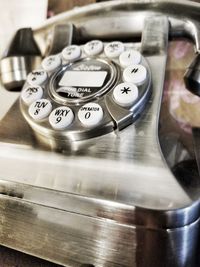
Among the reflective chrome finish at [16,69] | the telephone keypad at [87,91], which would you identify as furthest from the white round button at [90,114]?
the reflective chrome finish at [16,69]

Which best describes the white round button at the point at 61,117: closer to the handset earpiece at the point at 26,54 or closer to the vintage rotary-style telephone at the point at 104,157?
the vintage rotary-style telephone at the point at 104,157

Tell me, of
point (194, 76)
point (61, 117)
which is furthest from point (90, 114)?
point (194, 76)

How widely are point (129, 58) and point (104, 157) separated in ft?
0.50

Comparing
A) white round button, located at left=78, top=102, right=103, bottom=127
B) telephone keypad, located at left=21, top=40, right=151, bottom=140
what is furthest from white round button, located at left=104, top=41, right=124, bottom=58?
white round button, located at left=78, top=102, right=103, bottom=127

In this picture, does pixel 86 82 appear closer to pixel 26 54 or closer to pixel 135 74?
pixel 135 74

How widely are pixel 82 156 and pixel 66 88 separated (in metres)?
0.12

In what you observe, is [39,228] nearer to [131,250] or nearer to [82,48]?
[131,250]

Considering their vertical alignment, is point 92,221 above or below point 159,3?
below

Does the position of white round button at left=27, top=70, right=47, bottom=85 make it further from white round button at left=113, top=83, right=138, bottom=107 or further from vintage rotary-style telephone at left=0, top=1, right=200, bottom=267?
white round button at left=113, top=83, right=138, bottom=107

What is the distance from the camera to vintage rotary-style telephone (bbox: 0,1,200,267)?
340 mm

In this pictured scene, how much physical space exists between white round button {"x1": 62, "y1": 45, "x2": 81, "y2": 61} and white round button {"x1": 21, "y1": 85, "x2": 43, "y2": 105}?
72 millimetres

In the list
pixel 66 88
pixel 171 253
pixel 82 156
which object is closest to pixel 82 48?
pixel 66 88

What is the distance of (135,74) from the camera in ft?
Answer: 1.46

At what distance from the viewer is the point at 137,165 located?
370 mm
